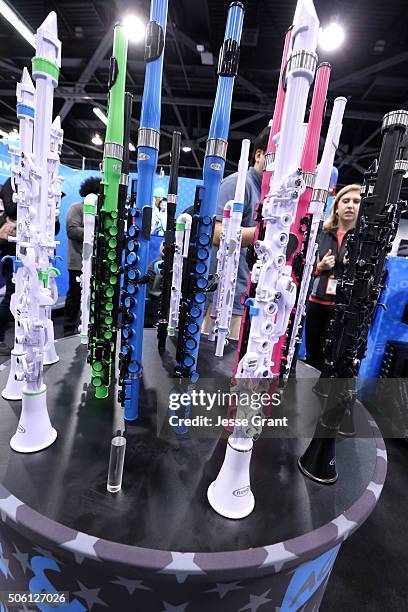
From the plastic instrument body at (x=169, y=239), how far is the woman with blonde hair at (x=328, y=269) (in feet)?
3.20

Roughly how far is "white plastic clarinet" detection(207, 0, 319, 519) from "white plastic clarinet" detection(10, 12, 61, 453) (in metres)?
0.56

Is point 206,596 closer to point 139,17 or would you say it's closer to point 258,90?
point 139,17

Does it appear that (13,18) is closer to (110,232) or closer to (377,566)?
(110,232)

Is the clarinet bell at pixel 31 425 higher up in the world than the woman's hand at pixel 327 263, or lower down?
lower down

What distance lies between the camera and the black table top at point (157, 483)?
700 mm

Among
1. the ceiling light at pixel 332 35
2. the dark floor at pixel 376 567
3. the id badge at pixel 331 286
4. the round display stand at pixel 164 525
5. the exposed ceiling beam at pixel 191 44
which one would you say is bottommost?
the dark floor at pixel 376 567

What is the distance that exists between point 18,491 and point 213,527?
490mm

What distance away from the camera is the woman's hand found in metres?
2.01

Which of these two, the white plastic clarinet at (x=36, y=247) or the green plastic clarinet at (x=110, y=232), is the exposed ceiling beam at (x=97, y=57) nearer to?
the green plastic clarinet at (x=110, y=232)

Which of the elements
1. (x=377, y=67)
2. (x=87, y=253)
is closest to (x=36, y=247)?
(x=87, y=253)

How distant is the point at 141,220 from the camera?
103 cm

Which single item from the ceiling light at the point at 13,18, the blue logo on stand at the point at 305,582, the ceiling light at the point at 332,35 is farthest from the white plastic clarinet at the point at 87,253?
the ceiling light at the point at 13,18

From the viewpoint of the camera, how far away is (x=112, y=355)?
3.94 ft

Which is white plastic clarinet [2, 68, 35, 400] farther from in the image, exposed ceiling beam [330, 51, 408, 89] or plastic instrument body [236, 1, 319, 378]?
exposed ceiling beam [330, 51, 408, 89]
